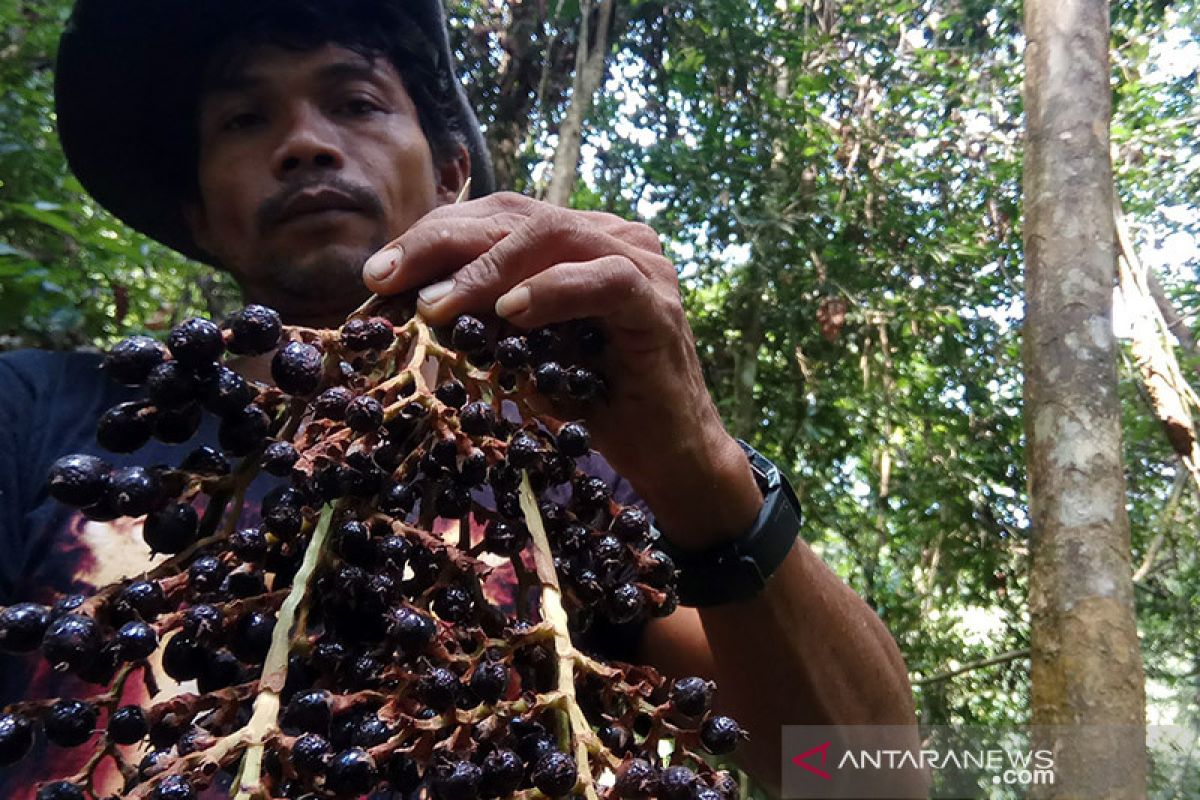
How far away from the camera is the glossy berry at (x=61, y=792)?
0.56 metres

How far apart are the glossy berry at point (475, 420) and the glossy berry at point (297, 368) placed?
4.7 inches

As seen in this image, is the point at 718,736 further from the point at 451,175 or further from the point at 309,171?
the point at 451,175

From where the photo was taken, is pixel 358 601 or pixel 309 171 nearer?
pixel 358 601

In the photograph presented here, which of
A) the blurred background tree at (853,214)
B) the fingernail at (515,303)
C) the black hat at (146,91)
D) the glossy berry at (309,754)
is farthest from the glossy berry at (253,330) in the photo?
the blurred background tree at (853,214)

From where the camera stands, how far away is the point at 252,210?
4.68ft

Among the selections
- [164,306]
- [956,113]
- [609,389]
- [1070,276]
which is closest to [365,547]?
[609,389]

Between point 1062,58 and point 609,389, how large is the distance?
1885 millimetres

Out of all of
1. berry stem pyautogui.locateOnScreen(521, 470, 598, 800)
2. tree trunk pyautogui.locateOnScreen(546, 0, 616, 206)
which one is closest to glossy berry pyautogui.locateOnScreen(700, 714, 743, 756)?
berry stem pyautogui.locateOnScreen(521, 470, 598, 800)

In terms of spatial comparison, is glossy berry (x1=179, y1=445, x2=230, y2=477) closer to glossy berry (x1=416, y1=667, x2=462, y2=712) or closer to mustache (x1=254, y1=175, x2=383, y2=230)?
glossy berry (x1=416, y1=667, x2=462, y2=712)

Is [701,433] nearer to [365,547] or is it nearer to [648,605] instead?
[648,605]

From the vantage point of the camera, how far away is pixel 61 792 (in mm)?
566

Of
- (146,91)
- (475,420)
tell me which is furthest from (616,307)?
(146,91)

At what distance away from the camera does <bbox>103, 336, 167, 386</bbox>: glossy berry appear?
0.69m

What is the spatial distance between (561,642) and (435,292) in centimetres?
37
